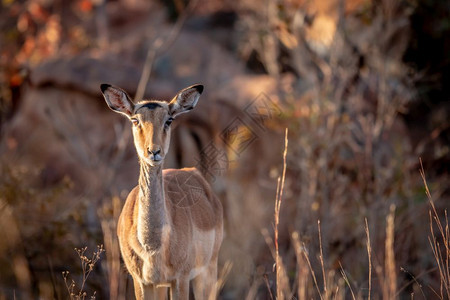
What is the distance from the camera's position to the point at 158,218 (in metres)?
5.53

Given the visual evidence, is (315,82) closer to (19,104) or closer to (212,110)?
(212,110)

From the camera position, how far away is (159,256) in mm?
5574

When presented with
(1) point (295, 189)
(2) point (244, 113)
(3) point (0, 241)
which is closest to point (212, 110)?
(2) point (244, 113)

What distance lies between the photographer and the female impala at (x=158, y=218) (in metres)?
5.48

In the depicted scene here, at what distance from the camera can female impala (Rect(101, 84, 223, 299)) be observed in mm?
5484

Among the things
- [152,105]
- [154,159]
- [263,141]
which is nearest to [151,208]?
[154,159]

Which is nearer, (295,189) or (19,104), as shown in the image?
(295,189)

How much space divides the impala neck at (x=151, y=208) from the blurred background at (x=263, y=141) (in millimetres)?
3381

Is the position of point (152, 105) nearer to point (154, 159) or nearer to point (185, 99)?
point (185, 99)

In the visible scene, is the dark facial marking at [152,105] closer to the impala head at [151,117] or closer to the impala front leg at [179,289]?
the impala head at [151,117]

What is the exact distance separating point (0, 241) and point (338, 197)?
536 cm

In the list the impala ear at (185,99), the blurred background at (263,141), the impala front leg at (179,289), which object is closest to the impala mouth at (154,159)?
the impala ear at (185,99)

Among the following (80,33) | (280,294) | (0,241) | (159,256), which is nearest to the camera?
(280,294)

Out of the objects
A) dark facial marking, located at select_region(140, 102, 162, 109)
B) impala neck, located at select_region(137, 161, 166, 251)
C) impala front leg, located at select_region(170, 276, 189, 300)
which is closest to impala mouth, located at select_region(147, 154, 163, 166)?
impala neck, located at select_region(137, 161, 166, 251)
